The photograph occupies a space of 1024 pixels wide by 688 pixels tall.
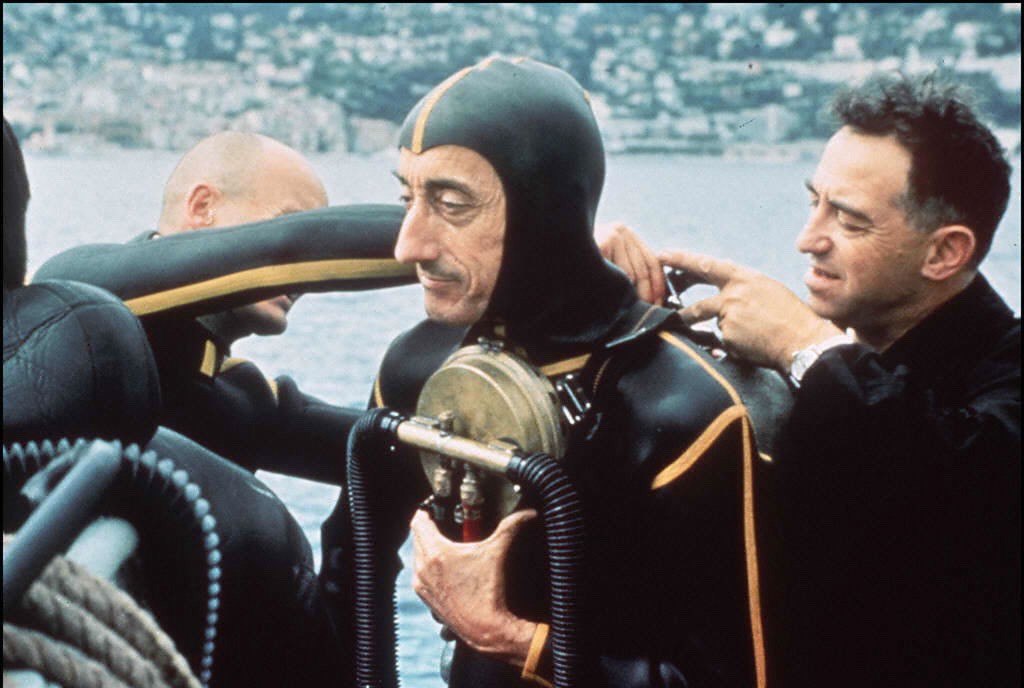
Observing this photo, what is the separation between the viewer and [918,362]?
313 centimetres

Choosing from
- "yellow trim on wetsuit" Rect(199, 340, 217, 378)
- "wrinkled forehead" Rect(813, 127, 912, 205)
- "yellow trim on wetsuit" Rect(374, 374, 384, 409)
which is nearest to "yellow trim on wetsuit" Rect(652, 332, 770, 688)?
"wrinkled forehead" Rect(813, 127, 912, 205)

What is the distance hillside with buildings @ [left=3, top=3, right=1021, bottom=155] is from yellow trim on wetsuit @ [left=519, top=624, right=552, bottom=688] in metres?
96.9

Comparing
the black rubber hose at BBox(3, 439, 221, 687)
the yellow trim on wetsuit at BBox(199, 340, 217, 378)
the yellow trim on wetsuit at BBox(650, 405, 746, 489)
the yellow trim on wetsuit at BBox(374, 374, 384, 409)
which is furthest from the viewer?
the yellow trim on wetsuit at BBox(199, 340, 217, 378)

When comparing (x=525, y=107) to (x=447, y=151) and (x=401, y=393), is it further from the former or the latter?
(x=401, y=393)

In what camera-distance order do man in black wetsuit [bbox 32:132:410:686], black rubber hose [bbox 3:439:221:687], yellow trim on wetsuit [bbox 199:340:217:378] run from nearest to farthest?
black rubber hose [bbox 3:439:221:687], man in black wetsuit [bbox 32:132:410:686], yellow trim on wetsuit [bbox 199:340:217:378]

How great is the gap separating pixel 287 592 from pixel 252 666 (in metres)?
0.14

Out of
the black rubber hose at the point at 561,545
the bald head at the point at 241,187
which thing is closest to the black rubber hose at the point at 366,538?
the black rubber hose at the point at 561,545

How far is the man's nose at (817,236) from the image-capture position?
3248 millimetres

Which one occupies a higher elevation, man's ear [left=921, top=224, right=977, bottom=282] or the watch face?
man's ear [left=921, top=224, right=977, bottom=282]

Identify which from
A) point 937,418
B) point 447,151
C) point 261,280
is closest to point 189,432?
point 261,280

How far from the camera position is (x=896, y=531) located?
2.92m

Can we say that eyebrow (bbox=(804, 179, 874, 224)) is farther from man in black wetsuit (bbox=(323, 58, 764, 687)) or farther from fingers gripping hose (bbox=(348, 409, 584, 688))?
fingers gripping hose (bbox=(348, 409, 584, 688))

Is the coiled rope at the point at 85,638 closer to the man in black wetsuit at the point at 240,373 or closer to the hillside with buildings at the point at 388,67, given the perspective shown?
the man in black wetsuit at the point at 240,373

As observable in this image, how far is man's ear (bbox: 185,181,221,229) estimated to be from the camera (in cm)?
478
